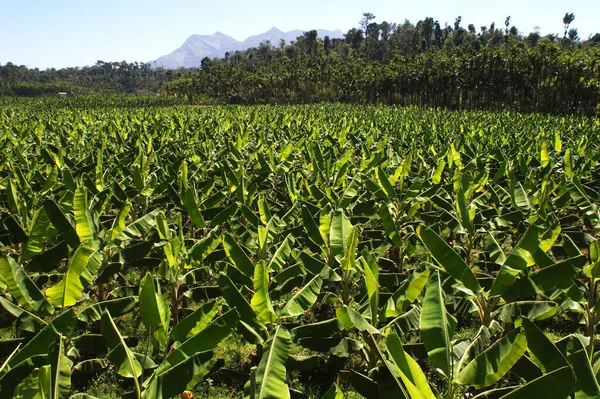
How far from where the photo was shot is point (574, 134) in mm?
16156

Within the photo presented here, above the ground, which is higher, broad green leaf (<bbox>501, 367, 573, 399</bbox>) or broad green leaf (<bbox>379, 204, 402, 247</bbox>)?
broad green leaf (<bbox>379, 204, 402, 247</bbox>)

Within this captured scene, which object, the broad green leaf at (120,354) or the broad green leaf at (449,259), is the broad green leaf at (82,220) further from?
the broad green leaf at (449,259)

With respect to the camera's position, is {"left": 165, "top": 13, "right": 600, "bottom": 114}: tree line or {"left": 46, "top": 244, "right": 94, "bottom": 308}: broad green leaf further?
{"left": 165, "top": 13, "right": 600, "bottom": 114}: tree line

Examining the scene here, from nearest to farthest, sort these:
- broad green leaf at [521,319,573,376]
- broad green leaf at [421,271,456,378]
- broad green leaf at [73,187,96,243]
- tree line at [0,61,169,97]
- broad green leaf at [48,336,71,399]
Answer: broad green leaf at [48,336,71,399]
broad green leaf at [521,319,573,376]
broad green leaf at [421,271,456,378]
broad green leaf at [73,187,96,243]
tree line at [0,61,169,97]

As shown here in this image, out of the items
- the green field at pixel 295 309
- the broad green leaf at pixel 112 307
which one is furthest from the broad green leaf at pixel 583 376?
the broad green leaf at pixel 112 307

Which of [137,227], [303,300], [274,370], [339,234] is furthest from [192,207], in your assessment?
[274,370]

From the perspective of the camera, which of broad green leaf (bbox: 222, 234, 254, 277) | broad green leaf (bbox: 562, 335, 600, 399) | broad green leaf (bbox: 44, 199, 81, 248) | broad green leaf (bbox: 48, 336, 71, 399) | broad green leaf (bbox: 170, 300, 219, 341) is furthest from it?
broad green leaf (bbox: 44, 199, 81, 248)

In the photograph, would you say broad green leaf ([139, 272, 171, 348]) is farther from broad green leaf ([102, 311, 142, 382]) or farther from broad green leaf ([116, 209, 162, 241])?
broad green leaf ([116, 209, 162, 241])

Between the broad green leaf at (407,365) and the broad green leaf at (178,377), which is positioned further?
the broad green leaf at (178,377)

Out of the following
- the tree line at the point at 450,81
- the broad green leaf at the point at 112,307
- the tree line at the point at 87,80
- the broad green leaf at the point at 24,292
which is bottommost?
the broad green leaf at the point at 112,307

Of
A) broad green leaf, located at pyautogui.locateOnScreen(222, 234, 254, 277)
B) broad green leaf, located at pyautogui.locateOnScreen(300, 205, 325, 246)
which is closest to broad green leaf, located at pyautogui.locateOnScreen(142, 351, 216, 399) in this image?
broad green leaf, located at pyautogui.locateOnScreen(222, 234, 254, 277)

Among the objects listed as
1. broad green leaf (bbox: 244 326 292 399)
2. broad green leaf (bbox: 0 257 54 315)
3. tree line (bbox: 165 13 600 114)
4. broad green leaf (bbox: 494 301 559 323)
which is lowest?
broad green leaf (bbox: 494 301 559 323)

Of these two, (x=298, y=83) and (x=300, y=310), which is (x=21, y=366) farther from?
(x=298, y=83)

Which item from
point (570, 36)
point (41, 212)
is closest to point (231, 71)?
point (41, 212)
